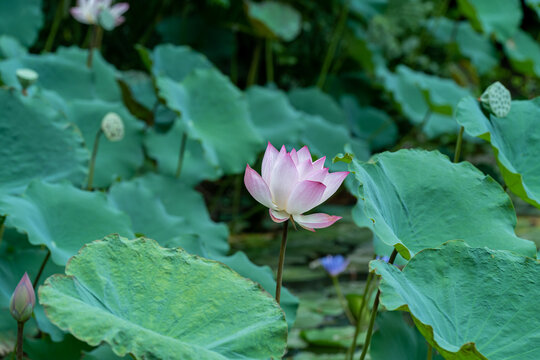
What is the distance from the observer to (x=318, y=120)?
2.57 metres

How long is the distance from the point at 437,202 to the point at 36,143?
2.80ft

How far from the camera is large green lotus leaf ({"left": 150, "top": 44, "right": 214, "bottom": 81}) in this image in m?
2.22

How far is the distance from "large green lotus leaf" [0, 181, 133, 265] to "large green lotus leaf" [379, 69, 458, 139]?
77.1 inches

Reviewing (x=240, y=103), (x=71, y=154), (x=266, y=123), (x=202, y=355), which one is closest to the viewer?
(x=202, y=355)

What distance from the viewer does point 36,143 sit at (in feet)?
4.08

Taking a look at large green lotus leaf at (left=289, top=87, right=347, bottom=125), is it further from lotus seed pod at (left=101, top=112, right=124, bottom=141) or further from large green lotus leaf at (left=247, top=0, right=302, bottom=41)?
lotus seed pod at (left=101, top=112, right=124, bottom=141)

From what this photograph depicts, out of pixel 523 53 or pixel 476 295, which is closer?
pixel 476 295

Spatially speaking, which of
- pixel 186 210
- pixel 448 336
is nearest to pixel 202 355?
pixel 448 336

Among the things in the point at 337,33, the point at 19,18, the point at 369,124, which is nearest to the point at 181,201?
the point at 19,18

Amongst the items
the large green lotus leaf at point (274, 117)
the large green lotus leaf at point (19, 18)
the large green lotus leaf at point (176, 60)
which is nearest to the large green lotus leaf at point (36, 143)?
the large green lotus leaf at point (176, 60)

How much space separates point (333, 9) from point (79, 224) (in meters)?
2.75

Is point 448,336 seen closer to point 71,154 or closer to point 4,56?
point 71,154

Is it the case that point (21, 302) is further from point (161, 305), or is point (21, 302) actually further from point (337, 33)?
point (337, 33)

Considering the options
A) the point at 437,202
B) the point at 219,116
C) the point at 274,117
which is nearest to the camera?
the point at 437,202
